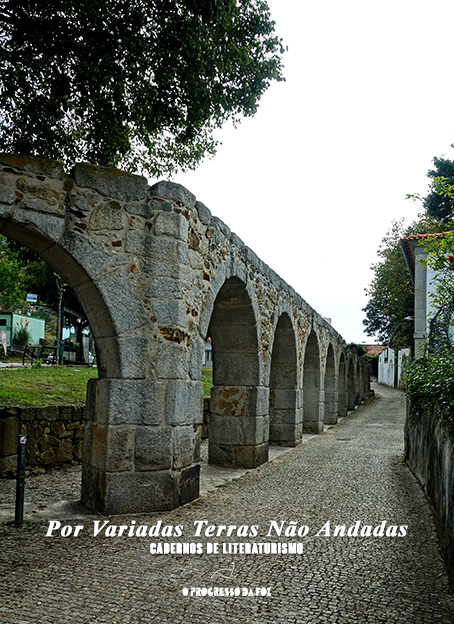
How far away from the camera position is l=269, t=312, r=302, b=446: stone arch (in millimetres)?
9430

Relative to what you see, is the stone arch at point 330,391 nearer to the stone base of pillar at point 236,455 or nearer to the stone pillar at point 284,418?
the stone pillar at point 284,418

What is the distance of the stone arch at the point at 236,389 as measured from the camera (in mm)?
7027

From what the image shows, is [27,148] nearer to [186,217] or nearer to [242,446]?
[186,217]

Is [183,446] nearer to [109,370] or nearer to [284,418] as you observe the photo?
[109,370]

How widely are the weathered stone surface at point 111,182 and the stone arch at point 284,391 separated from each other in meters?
5.23

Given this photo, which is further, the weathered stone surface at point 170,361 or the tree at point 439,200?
the tree at point 439,200

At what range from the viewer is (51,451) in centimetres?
612

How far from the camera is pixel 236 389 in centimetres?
718

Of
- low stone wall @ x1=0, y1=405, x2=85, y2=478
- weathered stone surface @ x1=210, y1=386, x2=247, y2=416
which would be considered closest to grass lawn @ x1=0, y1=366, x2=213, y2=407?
low stone wall @ x1=0, y1=405, x2=85, y2=478

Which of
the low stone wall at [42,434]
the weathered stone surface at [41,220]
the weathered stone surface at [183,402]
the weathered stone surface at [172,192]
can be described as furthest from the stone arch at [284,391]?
the weathered stone surface at [41,220]

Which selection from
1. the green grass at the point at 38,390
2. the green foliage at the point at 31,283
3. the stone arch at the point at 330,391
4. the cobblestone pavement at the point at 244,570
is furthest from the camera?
the green foliage at the point at 31,283

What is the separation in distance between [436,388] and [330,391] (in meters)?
10.5

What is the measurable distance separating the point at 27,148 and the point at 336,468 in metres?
5.83

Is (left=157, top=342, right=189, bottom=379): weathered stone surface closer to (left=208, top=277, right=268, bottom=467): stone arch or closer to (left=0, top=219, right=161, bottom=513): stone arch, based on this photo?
(left=0, top=219, right=161, bottom=513): stone arch
